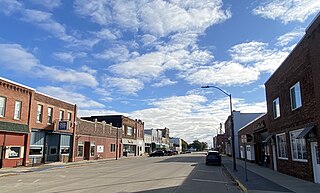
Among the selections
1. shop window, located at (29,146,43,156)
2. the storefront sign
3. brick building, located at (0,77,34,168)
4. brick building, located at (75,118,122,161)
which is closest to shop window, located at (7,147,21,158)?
brick building, located at (0,77,34,168)

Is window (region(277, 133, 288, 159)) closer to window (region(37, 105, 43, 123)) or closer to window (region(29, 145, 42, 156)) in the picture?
window (region(29, 145, 42, 156))

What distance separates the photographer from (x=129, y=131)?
71125 mm

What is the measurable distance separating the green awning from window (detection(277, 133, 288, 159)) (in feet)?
75.5

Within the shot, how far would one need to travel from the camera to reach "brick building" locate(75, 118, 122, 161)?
44.5 metres

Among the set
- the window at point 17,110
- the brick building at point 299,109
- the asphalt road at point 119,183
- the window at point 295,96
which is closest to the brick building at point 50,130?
the window at point 17,110

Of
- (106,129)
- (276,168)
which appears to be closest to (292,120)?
(276,168)

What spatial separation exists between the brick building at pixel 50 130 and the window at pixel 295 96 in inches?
984

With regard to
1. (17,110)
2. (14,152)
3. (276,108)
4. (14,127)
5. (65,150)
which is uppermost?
(17,110)

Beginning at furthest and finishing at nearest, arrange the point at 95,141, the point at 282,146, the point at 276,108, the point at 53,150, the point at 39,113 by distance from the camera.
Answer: the point at 95,141 → the point at 53,150 → the point at 39,113 → the point at 276,108 → the point at 282,146

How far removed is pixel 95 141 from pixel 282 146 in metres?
33.5

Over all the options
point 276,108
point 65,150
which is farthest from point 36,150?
point 276,108

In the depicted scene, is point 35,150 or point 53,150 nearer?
point 35,150

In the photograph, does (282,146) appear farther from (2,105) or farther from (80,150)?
(80,150)

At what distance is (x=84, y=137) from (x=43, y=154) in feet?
36.2
